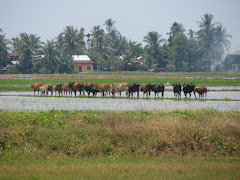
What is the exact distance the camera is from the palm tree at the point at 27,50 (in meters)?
84.4

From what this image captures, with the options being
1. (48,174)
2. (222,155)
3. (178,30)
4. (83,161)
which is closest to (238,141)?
(222,155)

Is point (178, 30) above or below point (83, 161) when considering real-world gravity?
above

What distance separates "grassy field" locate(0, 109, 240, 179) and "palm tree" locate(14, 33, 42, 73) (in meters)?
72.5

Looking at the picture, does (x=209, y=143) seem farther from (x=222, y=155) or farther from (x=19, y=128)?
(x=19, y=128)

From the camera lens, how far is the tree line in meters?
85.2

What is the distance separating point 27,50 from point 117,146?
75.3 metres

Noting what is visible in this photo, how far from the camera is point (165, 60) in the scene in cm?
9506

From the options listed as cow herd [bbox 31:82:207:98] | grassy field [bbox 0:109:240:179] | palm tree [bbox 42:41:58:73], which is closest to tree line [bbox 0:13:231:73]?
palm tree [bbox 42:41:58:73]

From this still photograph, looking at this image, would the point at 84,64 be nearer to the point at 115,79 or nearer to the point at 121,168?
the point at 115,79

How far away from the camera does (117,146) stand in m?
12.2

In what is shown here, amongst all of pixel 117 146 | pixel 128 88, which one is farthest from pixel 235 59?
pixel 117 146

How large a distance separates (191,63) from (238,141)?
91.7 metres

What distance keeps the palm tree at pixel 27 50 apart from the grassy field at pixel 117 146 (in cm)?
7253

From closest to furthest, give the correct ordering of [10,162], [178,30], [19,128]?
[10,162] → [19,128] → [178,30]
